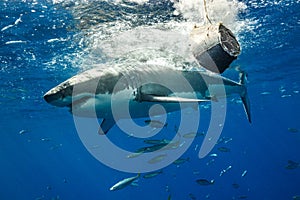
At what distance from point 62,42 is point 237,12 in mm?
7685

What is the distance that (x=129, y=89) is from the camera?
443cm

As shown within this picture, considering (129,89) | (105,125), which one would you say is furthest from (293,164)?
(129,89)

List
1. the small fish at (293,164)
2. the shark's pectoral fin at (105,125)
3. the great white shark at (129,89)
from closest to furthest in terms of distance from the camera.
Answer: the great white shark at (129,89), the shark's pectoral fin at (105,125), the small fish at (293,164)

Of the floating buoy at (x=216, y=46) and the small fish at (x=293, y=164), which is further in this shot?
the small fish at (x=293, y=164)

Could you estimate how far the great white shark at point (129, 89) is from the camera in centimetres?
383

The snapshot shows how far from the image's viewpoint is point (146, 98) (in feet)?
14.1

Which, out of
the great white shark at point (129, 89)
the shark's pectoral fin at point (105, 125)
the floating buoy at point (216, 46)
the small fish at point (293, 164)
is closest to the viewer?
the floating buoy at point (216, 46)

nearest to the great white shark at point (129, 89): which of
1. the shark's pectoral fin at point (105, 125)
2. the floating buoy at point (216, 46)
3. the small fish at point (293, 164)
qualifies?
the shark's pectoral fin at point (105, 125)

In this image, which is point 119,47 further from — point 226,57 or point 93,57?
point 226,57

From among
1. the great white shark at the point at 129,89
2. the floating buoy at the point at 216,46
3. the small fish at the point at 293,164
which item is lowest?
the small fish at the point at 293,164

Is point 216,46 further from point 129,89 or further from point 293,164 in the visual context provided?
point 293,164

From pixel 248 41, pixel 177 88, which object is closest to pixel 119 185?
pixel 177 88

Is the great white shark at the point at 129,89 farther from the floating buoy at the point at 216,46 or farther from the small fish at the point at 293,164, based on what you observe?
the small fish at the point at 293,164

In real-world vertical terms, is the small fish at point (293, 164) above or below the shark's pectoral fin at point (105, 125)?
below
